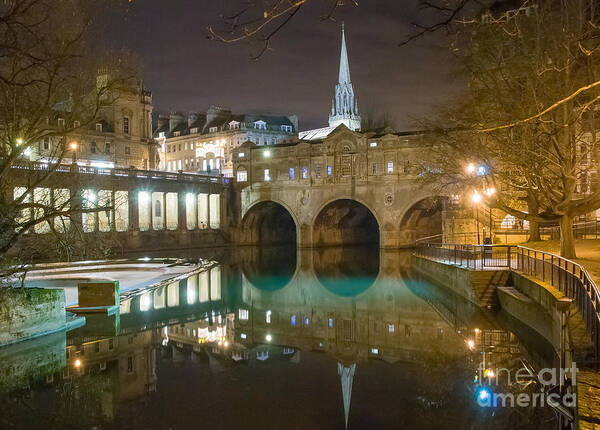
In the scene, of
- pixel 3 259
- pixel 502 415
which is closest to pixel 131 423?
pixel 502 415

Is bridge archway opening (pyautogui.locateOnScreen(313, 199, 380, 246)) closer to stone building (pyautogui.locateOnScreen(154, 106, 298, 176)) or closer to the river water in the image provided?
stone building (pyautogui.locateOnScreen(154, 106, 298, 176))

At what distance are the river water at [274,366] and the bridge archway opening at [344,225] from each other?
3287 cm

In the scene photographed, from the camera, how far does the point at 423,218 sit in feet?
183

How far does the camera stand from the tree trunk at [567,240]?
20484 mm

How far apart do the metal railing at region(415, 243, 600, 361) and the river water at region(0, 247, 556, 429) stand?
1.59 metres

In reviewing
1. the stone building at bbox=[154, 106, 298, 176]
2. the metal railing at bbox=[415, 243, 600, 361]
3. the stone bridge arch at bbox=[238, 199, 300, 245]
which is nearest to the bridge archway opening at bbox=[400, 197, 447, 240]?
the stone bridge arch at bbox=[238, 199, 300, 245]

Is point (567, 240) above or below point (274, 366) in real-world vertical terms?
above

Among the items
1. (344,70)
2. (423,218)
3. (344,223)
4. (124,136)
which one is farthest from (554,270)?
(344,70)

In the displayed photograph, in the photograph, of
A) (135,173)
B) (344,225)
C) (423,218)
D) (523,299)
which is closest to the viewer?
(523,299)

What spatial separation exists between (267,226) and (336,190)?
502 inches

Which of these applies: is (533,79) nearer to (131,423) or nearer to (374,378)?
(374,378)

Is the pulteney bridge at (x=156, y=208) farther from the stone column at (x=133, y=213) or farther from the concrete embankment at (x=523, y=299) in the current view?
the concrete embankment at (x=523, y=299)

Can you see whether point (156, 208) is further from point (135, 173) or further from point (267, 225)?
point (267, 225)

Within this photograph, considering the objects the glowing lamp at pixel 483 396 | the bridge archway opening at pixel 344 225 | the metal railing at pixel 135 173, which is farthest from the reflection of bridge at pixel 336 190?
the glowing lamp at pixel 483 396
